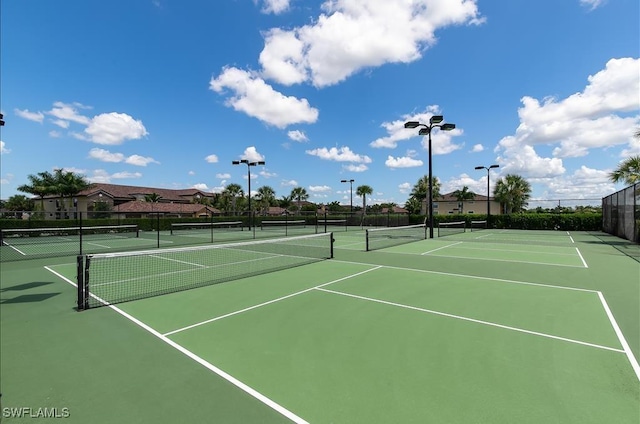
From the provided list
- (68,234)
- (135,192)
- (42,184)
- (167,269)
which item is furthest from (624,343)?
(135,192)

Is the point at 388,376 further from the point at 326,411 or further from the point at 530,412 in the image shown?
the point at 530,412

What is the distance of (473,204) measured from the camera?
55312 millimetres

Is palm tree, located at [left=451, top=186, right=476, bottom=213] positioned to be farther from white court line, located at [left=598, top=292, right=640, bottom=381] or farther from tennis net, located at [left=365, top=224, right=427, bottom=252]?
white court line, located at [left=598, top=292, right=640, bottom=381]

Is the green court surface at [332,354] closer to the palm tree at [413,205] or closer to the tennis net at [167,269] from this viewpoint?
the tennis net at [167,269]

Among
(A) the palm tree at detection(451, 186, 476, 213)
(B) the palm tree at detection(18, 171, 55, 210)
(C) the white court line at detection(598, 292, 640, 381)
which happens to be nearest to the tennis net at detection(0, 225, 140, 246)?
(B) the palm tree at detection(18, 171, 55, 210)

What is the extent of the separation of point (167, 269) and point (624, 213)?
91.8 ft

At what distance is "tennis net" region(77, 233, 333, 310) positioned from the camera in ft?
23.1

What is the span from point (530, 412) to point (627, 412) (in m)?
0.94

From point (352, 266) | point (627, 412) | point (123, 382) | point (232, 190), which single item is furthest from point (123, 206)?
point (627, 412)

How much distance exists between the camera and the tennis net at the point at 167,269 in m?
7.03

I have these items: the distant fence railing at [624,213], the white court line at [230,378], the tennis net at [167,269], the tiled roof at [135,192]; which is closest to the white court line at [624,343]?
the white court line at [230,378]

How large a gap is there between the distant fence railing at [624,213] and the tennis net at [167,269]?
18764 millimetres

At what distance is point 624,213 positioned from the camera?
2061 centimetres

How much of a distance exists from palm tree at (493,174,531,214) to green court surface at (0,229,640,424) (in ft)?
123
